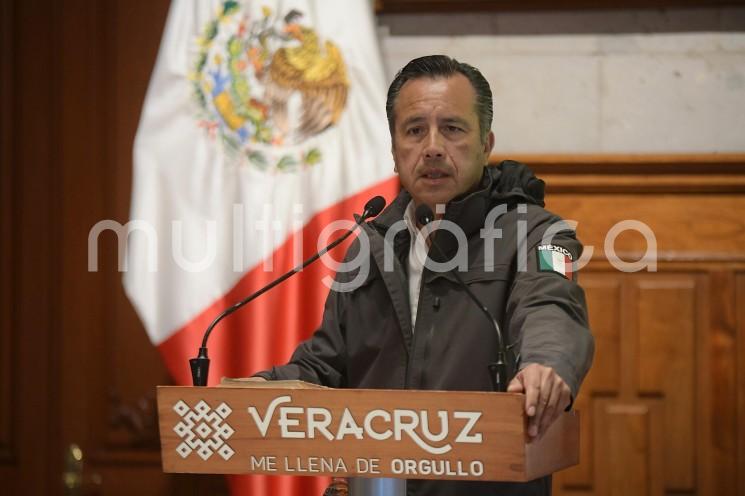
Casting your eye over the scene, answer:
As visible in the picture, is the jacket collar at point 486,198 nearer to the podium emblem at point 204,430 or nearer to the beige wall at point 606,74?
the podium emblem at point 204,430

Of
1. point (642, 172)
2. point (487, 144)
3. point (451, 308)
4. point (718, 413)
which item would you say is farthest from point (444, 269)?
point (718, 413)

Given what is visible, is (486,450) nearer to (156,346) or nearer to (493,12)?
(156,346)

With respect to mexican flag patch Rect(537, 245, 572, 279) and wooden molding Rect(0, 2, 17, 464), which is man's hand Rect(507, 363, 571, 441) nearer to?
mexican flag patch Rect(537, 245, 572, 279)

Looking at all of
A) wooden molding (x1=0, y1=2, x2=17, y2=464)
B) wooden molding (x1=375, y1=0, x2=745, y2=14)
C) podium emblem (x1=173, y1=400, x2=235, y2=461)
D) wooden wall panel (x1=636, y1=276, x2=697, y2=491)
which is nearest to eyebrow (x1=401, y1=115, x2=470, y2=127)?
podium emblem (x1=173, y1=400, x2=235, y2=461)

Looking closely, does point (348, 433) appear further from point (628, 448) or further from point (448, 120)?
point (628, 448)

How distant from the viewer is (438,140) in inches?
77.8

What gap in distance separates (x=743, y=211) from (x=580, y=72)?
2.28ft

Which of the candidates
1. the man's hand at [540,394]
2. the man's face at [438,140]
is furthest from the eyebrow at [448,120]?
the man's hand at [540,394]

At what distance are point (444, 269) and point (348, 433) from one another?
1.93ft

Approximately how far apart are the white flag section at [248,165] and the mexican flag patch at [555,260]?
1.31m

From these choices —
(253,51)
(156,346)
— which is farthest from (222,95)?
(156,346)

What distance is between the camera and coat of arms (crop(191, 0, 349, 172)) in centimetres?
307

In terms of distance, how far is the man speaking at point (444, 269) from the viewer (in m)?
1.76

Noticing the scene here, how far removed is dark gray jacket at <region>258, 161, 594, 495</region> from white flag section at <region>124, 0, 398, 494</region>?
1009 millimetres
